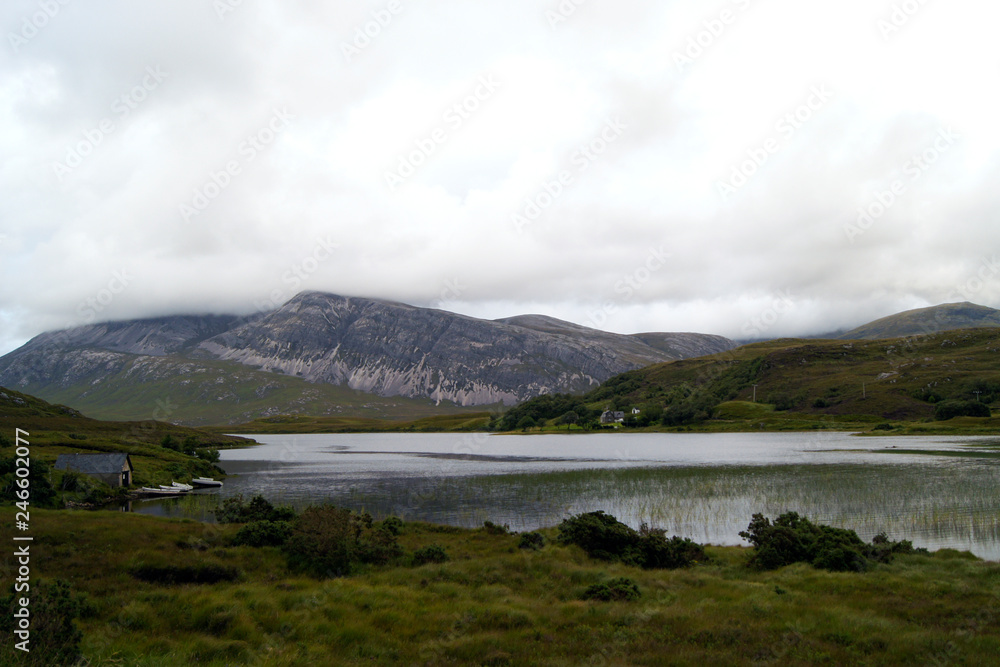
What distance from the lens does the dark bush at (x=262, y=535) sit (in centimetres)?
3002

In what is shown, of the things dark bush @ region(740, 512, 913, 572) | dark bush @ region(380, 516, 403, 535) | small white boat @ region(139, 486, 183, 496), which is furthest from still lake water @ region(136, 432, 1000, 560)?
dark bush @ region(380, 516, 403, 535)

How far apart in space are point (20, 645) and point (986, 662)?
21674 mm

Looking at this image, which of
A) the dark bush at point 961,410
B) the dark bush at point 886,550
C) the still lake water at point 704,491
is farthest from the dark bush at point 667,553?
the dark bush at point 961,410

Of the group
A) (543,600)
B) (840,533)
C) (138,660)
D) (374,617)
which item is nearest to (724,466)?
(840,533)

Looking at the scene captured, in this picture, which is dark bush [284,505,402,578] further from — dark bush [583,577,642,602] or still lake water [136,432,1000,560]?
still lake water [136,432,1000,560]

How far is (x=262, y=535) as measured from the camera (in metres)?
30.3

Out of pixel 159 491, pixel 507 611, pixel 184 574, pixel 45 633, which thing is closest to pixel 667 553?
pixel 507 611

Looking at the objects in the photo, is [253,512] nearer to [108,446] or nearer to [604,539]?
[604,539]

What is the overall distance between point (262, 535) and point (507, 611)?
55.5 ft

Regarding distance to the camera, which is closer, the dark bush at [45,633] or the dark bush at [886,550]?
the dark bush at [45,633]

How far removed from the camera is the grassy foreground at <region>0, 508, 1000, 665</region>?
14.9m

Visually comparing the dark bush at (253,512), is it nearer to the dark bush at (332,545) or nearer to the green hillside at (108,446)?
the dark bush at (332,545)

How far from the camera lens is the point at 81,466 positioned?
62750 mm

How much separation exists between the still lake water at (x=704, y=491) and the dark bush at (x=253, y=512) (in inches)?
504
